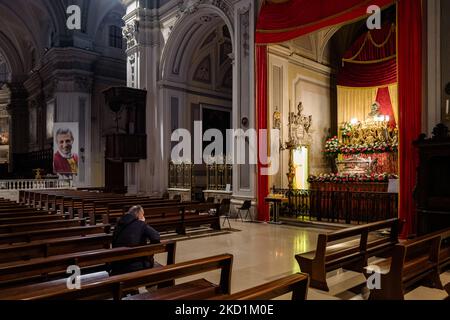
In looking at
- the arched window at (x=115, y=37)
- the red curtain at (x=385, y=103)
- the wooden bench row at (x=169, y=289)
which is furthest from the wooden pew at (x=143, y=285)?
the arched window at (x=115, y=37)

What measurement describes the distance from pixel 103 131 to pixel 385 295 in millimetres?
19332

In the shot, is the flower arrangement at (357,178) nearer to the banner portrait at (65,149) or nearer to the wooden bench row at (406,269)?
the wooden bench row at (406,269)

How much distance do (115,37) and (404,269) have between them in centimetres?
2186

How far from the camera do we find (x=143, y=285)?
2.38 metres

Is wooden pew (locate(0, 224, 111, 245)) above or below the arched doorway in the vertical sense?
below

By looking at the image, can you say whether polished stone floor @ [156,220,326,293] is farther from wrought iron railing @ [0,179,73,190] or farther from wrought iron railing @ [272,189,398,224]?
wrought iron railing @ [0,179,73,190]

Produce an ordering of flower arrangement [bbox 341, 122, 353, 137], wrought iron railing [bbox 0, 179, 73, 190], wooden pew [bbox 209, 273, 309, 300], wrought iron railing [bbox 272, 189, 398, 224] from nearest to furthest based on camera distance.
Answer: wooden pew [bbox 209, 273, 309, 300]
wrought iron railing [bbox 272, 189, 398, 224]
flower arrangement [bbox 341, 122, 353, 137]
wrought iron railing [bbox 0, 179, 73, 190]

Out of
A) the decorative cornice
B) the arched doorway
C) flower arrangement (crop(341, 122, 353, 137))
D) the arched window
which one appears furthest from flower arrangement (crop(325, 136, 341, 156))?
the arched window

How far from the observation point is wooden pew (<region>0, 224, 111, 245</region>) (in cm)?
410

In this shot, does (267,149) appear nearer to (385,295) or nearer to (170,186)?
(170,186)

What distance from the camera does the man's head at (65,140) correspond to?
58.2ft

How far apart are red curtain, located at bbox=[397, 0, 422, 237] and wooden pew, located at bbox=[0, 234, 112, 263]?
17.9ft

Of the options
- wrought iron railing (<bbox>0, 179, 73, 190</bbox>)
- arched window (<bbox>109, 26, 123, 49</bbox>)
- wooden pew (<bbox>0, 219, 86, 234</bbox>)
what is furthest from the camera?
arched window (<bbox>109, 26, 123, 49</bbox>)

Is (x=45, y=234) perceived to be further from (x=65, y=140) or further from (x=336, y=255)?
(x=65, y=140)
